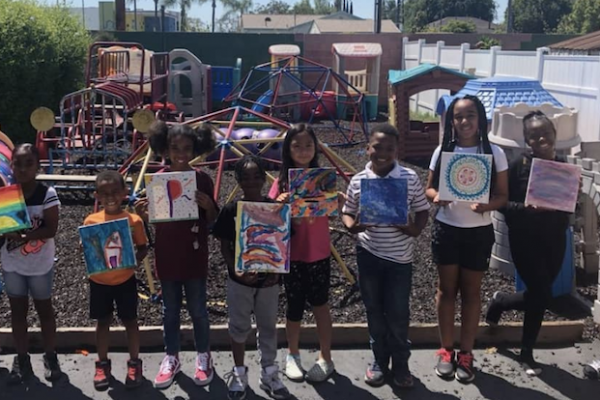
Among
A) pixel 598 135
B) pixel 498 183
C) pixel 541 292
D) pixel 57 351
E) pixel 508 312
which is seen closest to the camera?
pixel 498 183

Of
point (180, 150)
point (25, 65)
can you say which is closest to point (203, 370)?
point (180, 150)

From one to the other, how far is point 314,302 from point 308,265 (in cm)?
25

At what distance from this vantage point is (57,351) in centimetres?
462

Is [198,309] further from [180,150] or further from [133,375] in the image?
[180,150]

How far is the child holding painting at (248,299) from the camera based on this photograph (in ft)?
12.7

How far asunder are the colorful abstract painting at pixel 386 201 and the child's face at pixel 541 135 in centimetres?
94

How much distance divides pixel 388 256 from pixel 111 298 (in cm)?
168

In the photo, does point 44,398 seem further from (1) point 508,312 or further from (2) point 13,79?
(2) point 13,79

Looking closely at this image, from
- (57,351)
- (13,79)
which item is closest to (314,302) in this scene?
(57,351)

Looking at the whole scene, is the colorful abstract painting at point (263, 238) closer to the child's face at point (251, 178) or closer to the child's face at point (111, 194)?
the child's face at point (251, 178)

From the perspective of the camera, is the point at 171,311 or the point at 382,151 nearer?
the point at 382,151

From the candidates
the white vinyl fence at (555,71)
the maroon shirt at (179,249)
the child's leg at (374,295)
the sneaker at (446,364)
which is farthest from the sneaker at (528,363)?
the white vinyl fence at (555,71)

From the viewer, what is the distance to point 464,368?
4230 mm

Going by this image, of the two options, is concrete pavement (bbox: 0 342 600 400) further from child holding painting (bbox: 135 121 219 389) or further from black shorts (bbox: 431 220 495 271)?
black shorts (bbox: 431 220 495 271)
